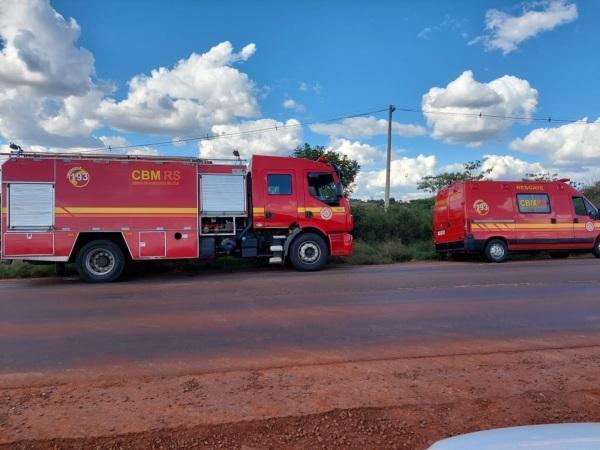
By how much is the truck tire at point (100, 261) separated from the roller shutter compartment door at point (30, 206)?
40.1 inches

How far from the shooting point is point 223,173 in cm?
1327

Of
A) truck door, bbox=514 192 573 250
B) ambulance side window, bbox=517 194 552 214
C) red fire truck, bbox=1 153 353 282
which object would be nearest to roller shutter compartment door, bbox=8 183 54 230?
red fire truck, bbox=1 153 353 282

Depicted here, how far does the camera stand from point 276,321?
7148 mm

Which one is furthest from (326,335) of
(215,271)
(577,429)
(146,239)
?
(215,271)

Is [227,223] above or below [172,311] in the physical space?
above

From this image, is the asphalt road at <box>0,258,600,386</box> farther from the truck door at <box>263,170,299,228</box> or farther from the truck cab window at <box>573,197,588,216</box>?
the truck cab window at <box>573,197,588,216</box>

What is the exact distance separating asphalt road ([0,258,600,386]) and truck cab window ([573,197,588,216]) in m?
6.31

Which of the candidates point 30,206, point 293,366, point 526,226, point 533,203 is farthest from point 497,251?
point 30,206

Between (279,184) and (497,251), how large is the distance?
7.47 m

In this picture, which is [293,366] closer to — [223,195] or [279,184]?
[223,195]

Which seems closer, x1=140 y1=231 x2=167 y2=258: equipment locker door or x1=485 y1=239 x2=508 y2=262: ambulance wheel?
x1=140 y1=231 x2=167 y2=258: equipment locker door

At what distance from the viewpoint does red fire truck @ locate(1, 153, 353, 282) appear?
11.8 m

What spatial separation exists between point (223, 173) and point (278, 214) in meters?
1.81

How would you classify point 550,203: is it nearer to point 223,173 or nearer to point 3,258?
point 223,173
